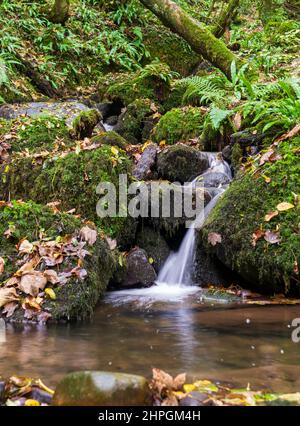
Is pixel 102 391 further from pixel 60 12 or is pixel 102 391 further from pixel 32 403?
pixel 60 12

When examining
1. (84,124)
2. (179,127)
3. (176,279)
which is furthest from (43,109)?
(176,279)

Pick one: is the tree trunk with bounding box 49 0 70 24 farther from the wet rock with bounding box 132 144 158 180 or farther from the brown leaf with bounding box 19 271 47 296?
the brown leaf with bounding box 19 271 47 296

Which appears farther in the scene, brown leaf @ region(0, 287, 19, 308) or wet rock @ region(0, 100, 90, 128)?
wet rock @ region(0, 100, 90, 128)

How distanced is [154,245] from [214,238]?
1014mm

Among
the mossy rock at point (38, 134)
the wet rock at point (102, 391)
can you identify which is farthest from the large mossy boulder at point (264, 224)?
the mossy rock at point (38, 134)

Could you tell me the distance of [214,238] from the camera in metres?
5.48

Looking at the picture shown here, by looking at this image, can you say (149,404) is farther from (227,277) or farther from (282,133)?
(282,133)

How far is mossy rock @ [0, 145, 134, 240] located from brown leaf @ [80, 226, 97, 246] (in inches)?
35.7

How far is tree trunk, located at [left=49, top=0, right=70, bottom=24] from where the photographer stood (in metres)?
14.3

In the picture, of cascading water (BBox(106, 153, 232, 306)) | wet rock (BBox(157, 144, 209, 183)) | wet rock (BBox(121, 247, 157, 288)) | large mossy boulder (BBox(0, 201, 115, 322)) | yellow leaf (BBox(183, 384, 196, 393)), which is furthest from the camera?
wet rock (BBox(157, 144, 209, 183))

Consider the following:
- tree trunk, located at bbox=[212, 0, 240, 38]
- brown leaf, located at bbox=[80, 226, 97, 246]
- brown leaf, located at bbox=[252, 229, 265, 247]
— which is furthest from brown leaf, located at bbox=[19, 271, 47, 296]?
tree trunk, located at bbox=[212, 0, 240, 38]

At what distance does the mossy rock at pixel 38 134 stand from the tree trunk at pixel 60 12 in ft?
22.9

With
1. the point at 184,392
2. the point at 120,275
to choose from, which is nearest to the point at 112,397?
the point at 184,392

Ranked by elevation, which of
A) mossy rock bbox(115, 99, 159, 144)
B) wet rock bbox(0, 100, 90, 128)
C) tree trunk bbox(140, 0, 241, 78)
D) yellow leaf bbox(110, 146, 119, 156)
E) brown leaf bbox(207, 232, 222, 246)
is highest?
tree trunk bbox(140, 0, 241, 78)
